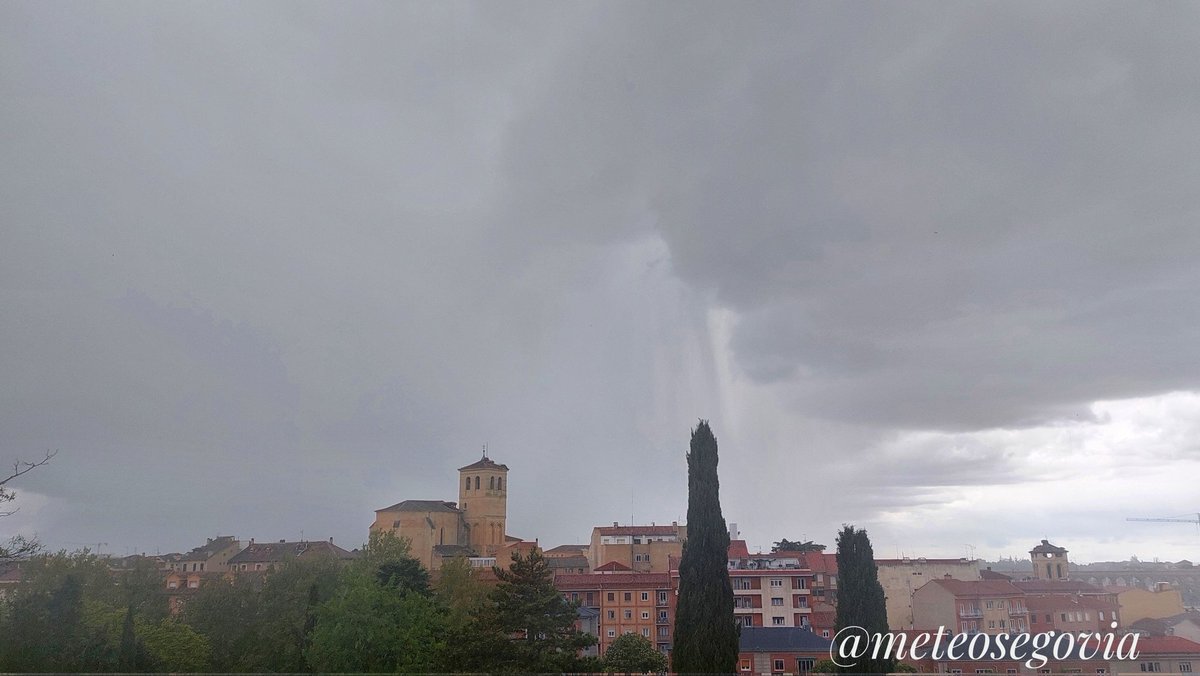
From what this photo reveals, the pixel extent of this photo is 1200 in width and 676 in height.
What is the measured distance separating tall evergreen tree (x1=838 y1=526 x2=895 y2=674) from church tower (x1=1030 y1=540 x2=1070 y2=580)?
262ft

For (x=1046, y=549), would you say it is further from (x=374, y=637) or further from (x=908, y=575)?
(x=374, y=637)

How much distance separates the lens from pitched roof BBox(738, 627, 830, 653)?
197 ft

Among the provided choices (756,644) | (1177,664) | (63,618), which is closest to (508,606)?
(63,618)

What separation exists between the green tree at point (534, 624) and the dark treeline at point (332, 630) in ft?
0.17

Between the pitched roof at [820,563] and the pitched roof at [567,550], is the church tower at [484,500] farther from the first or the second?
the pitched roof at [820,563]

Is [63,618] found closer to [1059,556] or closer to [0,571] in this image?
[0,571]

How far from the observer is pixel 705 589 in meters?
35.0

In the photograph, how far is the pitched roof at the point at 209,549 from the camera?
121 meters

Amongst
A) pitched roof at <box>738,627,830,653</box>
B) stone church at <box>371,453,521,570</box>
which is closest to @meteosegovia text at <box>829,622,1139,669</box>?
pitched roof at <box>738,627,830,653</box>

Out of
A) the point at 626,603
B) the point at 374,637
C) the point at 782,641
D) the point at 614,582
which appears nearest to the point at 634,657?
the point at 782,641

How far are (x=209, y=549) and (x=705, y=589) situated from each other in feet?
378

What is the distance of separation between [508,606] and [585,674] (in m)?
5.43

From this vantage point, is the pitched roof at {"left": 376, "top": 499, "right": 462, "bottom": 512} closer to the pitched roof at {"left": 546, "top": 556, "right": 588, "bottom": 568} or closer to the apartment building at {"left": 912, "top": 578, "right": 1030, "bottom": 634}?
the pitched roof at {"left": 546, "top": 556, "right": 588, "bottom": 568}

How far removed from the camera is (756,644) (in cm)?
6116
